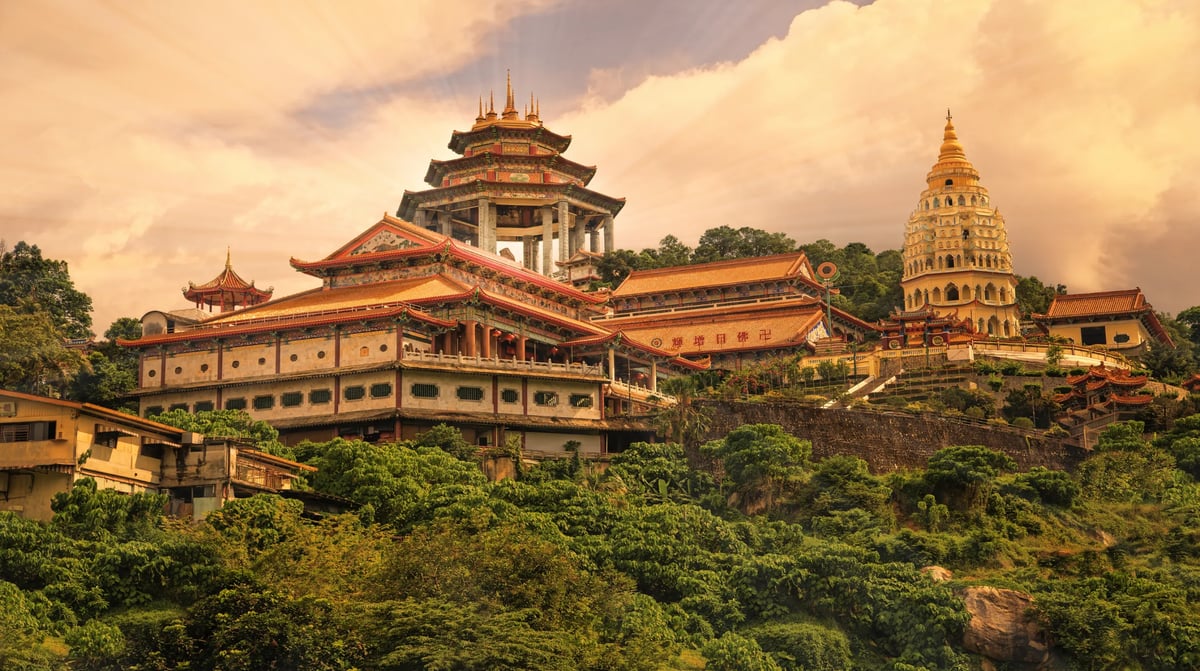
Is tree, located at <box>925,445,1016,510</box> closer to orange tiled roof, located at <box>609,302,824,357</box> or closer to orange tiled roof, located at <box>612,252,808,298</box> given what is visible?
orange tiled roof, located at <box>609,302,824,357</box>

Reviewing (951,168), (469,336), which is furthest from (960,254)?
(469,336)

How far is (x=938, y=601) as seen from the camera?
55156 millimetres

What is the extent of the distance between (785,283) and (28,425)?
187ft

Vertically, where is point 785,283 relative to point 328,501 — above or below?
above

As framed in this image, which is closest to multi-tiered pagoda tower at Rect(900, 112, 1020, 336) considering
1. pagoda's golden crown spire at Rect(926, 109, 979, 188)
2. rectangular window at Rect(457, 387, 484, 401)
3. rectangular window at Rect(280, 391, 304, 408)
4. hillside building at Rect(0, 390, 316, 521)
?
pagoda's golden crown spire at Rect(926, 109, 979, 188)

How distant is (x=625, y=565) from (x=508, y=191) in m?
59.9

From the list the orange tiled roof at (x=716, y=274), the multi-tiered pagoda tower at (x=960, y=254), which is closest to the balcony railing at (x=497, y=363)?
the orange tiled roof at (x=716, y=274)

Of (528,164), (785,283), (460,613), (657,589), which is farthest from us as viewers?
(528,164)

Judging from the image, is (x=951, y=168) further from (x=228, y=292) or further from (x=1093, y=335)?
(x=228, y=292)

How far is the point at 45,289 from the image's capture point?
79375 mm

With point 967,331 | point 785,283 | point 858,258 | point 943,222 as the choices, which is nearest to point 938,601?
point 967,331

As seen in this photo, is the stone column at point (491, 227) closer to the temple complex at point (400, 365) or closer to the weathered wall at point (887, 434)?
the temple complex at point (400, 365)

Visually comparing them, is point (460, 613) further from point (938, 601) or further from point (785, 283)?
point (785, 283)

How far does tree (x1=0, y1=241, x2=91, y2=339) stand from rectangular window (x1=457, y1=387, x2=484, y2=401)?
67.2 ft
